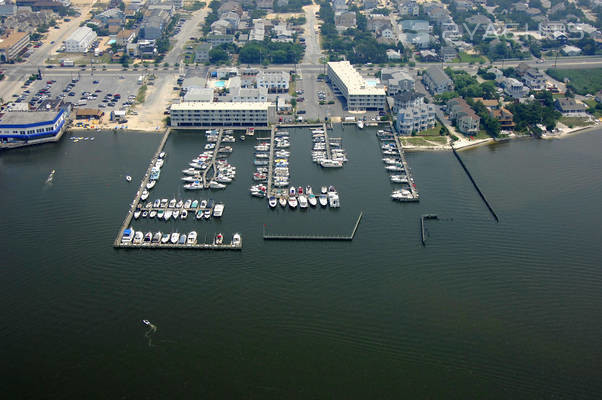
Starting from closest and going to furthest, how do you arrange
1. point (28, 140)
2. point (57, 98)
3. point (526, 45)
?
point (28, 140) → point (57, 98) → point (526, 45)

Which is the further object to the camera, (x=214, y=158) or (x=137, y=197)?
(x=214, y=158)

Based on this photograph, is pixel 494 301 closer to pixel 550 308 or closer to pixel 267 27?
pixel 550 308

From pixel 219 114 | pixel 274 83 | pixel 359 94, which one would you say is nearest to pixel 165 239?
pixel 219 114

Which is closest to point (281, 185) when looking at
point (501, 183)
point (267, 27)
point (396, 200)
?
point (396, 200)

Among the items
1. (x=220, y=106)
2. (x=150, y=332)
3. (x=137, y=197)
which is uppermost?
(x=220, y=106)

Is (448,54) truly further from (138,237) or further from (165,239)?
(138,237)

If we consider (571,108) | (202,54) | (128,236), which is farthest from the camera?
(202,54)
